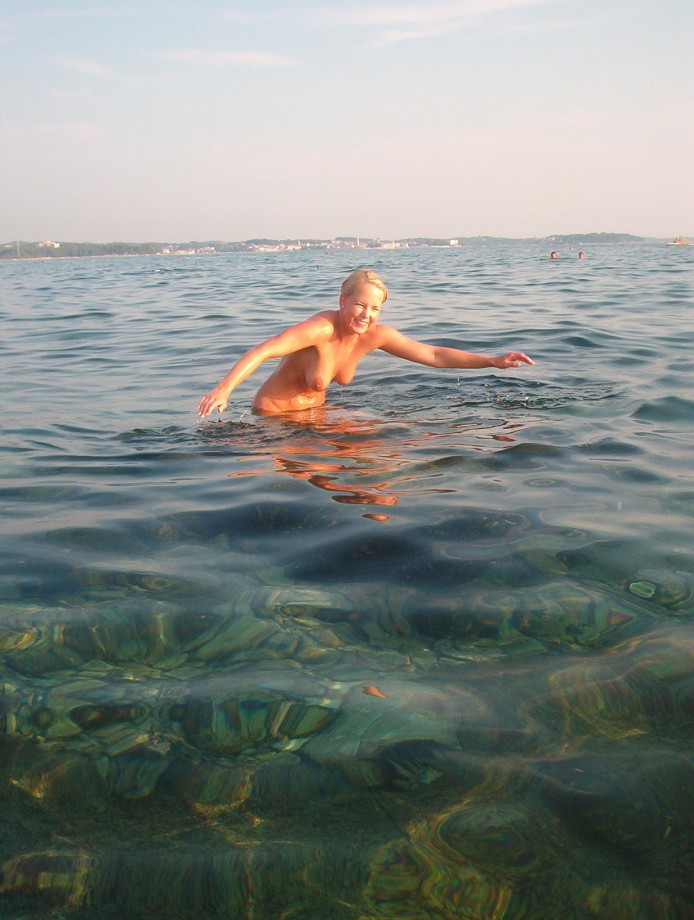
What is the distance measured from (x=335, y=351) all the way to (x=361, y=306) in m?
0.59

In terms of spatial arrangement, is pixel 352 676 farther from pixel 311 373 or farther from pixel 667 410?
pixel 667 410

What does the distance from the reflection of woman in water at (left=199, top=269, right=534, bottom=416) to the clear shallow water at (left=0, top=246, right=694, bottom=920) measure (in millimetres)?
968

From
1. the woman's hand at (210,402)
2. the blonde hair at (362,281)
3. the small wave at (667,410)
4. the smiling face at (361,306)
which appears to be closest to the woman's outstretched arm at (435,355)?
the smiling face at (361,306)

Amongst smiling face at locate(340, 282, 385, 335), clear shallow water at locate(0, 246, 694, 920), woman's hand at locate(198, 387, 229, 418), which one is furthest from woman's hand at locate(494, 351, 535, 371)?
woman's hand at locate(198, 387, 229, 418)

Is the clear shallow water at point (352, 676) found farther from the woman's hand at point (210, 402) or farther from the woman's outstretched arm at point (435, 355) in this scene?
the woman's outstretched arm at point (435, 355)

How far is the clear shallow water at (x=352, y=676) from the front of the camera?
192 centimetres

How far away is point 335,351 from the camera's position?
665 cm

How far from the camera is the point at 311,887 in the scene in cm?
189

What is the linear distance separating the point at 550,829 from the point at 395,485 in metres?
2.65

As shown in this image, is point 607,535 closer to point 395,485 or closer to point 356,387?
point 395,485

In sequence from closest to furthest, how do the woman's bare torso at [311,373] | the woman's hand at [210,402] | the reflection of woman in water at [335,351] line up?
the woman's hand at [210,402] < the reflection of woman in water at [335,351] < the woman's bare torso at [311,373]

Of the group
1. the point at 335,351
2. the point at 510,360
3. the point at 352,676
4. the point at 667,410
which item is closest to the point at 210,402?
A: the point at 335,351

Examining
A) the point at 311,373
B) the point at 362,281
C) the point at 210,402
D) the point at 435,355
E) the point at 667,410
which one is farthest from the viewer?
the point at 435,355

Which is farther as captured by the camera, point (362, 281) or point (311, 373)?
point (311, 373)
